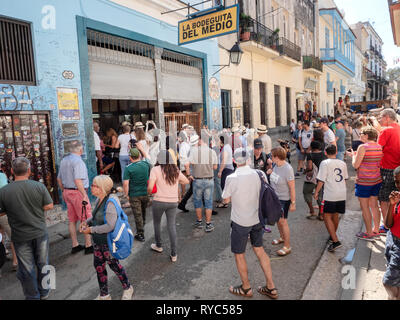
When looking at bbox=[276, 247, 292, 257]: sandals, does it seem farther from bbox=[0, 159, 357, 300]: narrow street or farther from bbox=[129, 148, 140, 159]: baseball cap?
bbox=[129, 148, 140, 159]: baseball cap

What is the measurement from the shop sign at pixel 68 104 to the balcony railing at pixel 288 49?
503 inches

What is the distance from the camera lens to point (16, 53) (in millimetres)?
6098

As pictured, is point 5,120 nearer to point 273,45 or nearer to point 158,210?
point 158,210

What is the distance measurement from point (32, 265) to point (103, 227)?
1029mm

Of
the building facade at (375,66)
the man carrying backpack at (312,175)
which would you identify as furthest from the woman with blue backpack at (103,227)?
the building facade at (375,66)

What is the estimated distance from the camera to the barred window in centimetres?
589

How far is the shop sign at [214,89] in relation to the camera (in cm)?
1234

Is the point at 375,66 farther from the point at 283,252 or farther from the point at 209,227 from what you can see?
the point at 283,252

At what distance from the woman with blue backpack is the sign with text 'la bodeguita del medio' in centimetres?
599

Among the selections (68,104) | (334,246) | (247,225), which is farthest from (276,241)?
(68,104)

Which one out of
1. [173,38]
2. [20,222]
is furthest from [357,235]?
[173,38]

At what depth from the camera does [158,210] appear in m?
4.41

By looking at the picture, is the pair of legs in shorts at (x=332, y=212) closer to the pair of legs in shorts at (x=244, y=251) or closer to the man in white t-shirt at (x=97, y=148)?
the pair of legs in shorts at (x=244, y=251)

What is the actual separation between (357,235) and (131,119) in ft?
27.9
